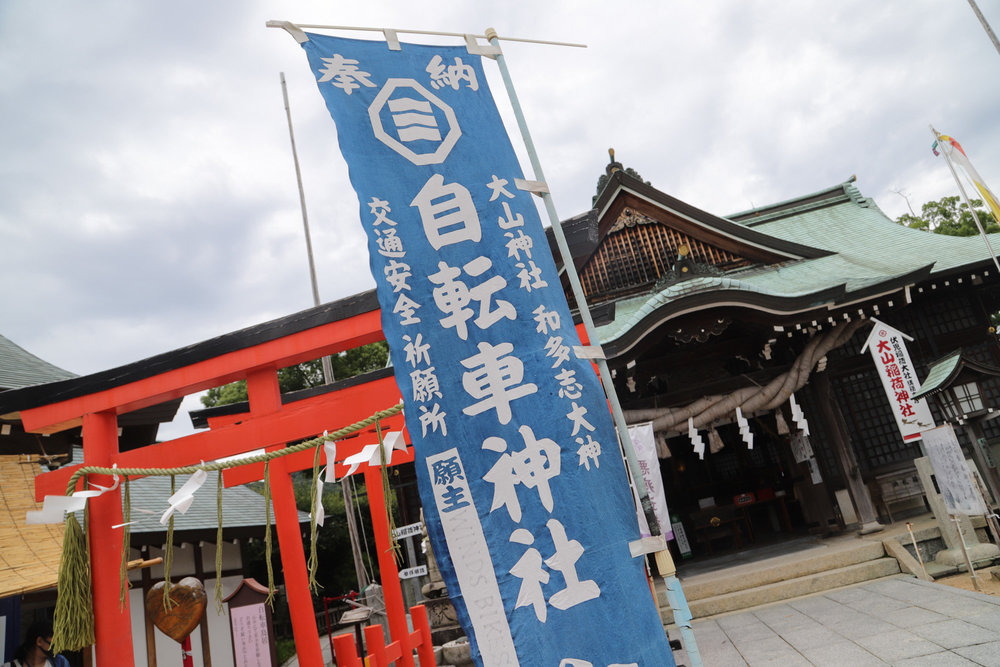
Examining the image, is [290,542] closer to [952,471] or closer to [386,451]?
[386,451]

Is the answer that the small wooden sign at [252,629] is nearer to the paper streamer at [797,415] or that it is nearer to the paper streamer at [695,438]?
the paper streamer at [695,438]

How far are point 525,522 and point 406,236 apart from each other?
1.48 metres

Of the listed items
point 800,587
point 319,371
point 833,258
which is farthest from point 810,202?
point 319,371

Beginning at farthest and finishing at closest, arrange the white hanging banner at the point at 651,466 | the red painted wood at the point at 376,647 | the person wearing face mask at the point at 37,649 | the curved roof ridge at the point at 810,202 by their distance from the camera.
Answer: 1. the curved roof ridge at the point at 810,202
2. the white hanging banner at the point at 651,466
3. the person wearing face mask at the point at 37,649
4. the red painted wood at the point at 376,647

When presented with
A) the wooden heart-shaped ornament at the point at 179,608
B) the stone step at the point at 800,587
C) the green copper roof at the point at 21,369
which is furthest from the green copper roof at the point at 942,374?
the green copper roof at the point at 21,369

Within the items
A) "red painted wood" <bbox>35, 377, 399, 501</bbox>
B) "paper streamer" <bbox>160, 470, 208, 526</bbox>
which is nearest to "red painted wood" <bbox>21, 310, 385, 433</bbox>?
"red painted wood" <bbox>35, 377, 399, 501</bbox>

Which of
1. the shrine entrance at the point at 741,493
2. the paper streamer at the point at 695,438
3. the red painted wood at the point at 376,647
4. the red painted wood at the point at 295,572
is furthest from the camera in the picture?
the shrine entrance at the point at 741,493

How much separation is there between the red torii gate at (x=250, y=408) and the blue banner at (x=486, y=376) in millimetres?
1487

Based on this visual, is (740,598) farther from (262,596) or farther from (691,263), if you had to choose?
(262,596)

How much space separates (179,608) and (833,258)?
1295 cm

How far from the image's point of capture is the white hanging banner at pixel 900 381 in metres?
8.56

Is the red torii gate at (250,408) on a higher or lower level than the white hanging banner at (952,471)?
higher

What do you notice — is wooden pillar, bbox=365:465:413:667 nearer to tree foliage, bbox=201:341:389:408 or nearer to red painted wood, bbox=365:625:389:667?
red painted wood, bbox=365:625:389:667

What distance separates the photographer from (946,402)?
8180 millimetres
